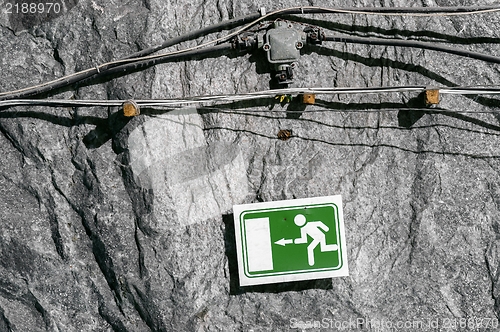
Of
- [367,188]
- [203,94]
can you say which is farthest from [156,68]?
[367,188]

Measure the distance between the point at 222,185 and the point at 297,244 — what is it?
348 mm

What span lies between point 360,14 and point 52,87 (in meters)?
1.18

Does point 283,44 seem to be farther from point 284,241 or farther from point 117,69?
point 284,241

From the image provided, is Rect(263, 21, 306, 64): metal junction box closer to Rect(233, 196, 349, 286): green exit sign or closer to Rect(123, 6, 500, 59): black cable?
Rect(123, 6, 500, 59): black cable

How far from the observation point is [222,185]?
2.07 metres

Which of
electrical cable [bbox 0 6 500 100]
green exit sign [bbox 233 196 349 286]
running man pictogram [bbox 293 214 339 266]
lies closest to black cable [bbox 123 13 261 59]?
electrical cable [bbox 0 6 500 100]

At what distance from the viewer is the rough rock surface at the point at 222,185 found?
2.07 metres

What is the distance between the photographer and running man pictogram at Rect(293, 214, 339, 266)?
2.01m

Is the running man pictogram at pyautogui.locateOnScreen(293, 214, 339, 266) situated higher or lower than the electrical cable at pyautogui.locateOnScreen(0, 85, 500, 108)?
lower
